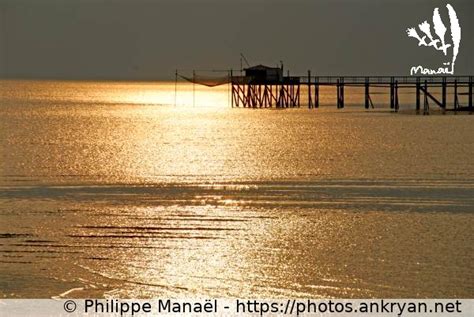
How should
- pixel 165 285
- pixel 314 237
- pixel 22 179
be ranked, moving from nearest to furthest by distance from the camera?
pixel 165 285 → pixel 314 237 → pixel 22 179

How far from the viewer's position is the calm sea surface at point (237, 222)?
703 inches

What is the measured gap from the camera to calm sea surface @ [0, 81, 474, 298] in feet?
58.6

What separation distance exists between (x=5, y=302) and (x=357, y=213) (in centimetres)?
1068

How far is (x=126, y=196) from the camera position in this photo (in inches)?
1135

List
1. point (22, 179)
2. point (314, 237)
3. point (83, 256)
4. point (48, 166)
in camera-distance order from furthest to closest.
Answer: point (48, 166), point (22, 179), point (314, 237), point (83, 256)

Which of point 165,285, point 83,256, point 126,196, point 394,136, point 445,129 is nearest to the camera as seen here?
point 165,285

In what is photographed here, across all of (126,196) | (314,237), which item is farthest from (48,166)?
(314,237)

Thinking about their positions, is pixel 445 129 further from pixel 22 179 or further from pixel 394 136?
pixel 22 179

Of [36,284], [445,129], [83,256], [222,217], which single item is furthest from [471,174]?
[445,129]

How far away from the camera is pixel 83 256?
19.8 metres

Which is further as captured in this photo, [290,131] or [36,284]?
[290,131]

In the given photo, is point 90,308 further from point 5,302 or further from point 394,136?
point 394,136

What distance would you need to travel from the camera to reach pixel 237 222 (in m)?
23.7

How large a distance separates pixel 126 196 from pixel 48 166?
32.8ft
